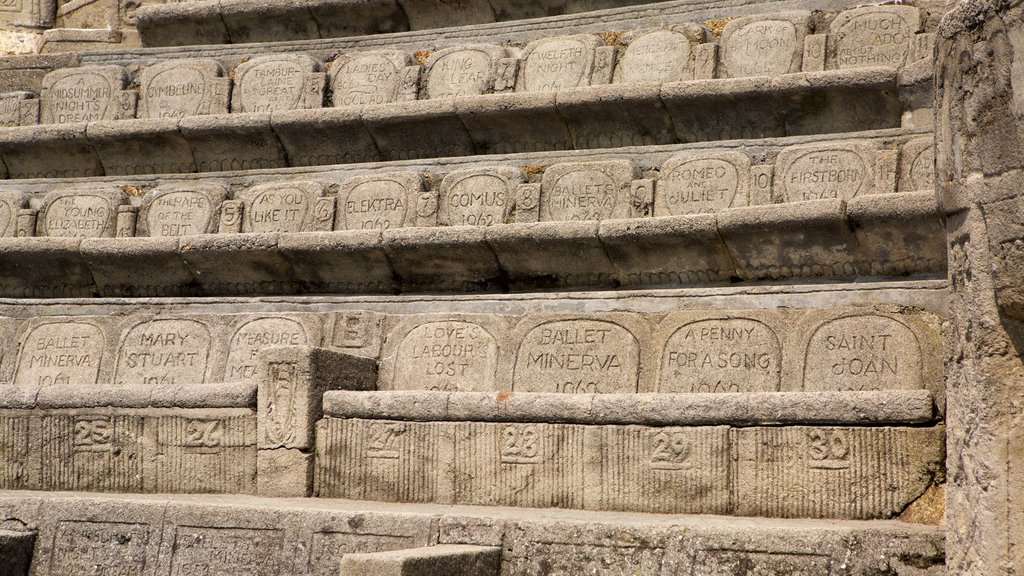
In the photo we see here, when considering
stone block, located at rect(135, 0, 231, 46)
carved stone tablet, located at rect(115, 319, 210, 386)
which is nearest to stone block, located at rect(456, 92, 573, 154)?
carved stone tablet, located at rect(115, 319, 210, 386)

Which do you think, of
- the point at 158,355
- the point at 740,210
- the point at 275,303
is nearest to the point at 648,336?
A: the point at 740,210

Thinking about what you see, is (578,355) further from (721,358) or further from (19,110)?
(19,110)

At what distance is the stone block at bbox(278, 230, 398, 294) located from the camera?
27.3 ft

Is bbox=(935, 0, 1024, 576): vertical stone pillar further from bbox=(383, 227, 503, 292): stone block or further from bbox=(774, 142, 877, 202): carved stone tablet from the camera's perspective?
bbox=(383, 227, 503, 292): stone block

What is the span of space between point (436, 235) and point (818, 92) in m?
2.52

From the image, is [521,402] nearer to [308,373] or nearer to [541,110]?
[308,373]

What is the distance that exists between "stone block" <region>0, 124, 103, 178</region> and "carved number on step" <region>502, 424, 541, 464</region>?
554 centimetres

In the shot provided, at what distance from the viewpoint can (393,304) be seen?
27.2 feet

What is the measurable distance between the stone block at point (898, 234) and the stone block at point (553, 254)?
1.48 metres

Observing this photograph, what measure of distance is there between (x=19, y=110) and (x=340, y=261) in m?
4.25

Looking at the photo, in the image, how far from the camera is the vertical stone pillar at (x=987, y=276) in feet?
14.2

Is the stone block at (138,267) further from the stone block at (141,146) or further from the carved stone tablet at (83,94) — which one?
the carved stone tablet at (83,94)

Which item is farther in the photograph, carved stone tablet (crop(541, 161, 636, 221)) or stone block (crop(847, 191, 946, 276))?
carved stone tablet (crop(541, 161, 636, 221))

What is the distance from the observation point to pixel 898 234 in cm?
691
